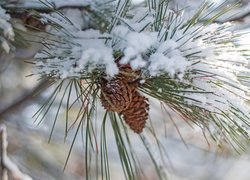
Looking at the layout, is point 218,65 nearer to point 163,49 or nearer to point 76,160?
point 163,49

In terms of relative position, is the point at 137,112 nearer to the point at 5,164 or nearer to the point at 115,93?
the point at 115,93

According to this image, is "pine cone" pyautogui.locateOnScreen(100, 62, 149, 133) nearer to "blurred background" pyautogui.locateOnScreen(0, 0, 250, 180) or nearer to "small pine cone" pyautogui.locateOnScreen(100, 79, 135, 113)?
"small pine cone" pyautogui.locateOnScreen(100, 79, 135, 113)

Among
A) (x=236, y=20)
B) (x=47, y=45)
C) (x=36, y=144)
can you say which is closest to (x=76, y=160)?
(x=36, y=144)

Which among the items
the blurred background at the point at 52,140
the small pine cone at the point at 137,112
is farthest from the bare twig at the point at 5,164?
the small pine cone at the point at 137,112

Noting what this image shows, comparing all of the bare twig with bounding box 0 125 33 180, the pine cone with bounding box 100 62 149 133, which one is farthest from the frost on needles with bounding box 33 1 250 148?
the bare twig with bounding box 0 125 33 180

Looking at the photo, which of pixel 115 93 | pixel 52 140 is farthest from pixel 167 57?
pixel 52 140

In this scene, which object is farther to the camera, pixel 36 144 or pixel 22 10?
pixel 36 144

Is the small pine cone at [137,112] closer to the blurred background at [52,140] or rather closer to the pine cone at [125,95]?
the pine cone at [125,95]
